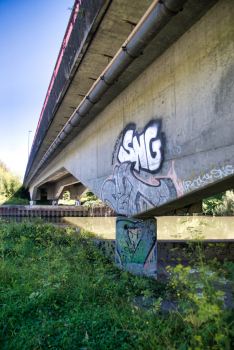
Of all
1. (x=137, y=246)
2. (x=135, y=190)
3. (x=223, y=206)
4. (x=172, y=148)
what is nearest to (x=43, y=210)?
(x=223, y=206)

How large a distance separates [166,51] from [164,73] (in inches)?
14.2

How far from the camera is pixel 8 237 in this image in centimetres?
813

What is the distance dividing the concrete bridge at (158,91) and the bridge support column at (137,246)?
0.27 feet

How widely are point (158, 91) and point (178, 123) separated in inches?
34.3

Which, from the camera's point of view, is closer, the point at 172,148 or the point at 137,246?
the point at 172,148

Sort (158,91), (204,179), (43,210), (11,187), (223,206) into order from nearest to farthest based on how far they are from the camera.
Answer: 1. (204,179)
2. (158,91)
3. (223,206)
4. (43,210)
5. (11,187)

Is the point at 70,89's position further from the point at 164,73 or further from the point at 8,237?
the point at 8,237

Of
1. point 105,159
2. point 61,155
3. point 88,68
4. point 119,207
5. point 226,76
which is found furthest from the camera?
point 61,155

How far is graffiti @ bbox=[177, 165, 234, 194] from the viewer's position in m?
2.59

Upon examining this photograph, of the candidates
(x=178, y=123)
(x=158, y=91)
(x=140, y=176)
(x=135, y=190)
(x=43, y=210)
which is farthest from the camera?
(x=43, y=210)

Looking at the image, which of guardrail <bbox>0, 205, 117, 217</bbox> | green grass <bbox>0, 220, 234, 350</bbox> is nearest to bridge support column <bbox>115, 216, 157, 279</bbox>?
green grass <bbox>0, 220, 234, 350</bbox>

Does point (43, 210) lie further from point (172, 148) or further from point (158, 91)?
point (172, 148)

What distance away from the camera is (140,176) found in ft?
14.5

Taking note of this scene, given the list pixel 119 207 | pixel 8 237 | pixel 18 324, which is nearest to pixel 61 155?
pixel 8 237
